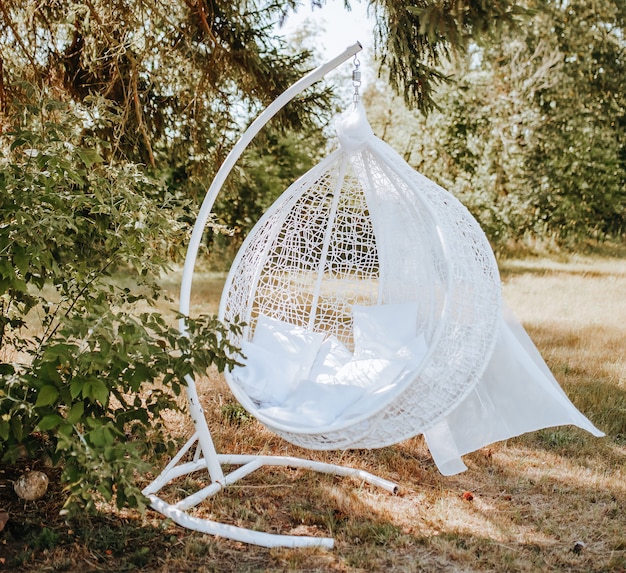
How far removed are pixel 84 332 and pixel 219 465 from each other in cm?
84

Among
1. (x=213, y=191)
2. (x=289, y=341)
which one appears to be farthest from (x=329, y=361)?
(x=213, y=191)

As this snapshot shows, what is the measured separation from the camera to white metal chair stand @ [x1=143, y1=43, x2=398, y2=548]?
2230mm

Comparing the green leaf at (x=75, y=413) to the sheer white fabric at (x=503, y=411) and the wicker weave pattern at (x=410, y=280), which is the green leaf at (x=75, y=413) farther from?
the sheer white fabric at (x=503, y=411)

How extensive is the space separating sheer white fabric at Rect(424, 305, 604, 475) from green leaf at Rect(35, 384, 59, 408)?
1358 mm

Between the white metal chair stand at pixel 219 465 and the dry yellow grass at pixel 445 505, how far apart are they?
4 centimetres

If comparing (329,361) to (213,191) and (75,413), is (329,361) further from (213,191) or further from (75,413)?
(75,413)

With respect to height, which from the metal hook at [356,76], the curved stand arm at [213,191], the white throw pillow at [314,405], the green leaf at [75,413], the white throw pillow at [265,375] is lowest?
the white throw pillow at [314,405]

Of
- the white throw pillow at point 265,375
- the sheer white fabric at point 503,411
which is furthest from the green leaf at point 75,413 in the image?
the sheer white fabric at point 503,411

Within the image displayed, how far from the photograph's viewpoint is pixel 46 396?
1.89 metres

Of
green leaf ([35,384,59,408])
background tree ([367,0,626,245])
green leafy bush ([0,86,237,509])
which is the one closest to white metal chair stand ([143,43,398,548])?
green leafy bush ([0,86,237,509])

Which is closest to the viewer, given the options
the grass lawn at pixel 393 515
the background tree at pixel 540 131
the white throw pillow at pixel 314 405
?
the grass lawn at pixel 393 515

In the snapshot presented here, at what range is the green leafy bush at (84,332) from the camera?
186 centimetres

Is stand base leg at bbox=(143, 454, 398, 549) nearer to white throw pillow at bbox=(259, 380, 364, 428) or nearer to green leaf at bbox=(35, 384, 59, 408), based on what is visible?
white throw pillow at bbox=(259, 380, 364, 428)

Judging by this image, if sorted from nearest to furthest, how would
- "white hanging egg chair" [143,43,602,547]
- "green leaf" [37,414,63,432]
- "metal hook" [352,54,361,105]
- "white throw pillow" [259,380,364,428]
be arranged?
"green leaf" [37,414,63,432], "white hanging egg chair" [143,43,602,547], "white throw pillow" [259,380,364,428], "metal hook" [352,54,361,105]
